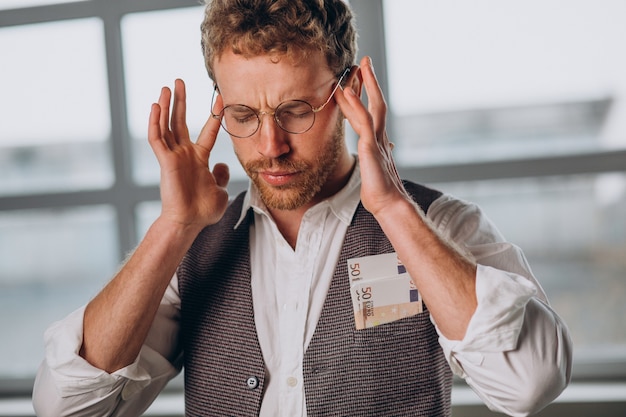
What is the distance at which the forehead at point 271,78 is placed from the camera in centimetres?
168

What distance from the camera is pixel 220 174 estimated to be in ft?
6.24

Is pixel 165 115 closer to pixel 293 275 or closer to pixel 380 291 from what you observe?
pixel 293 275

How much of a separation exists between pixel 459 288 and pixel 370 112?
1.55 feet

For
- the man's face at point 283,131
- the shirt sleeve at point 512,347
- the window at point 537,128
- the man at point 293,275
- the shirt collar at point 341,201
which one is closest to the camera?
the shirt sleeve at point 512,347

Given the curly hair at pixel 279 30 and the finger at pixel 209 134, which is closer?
the curly hair at pixel 279 30

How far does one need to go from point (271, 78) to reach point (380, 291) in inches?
23.0

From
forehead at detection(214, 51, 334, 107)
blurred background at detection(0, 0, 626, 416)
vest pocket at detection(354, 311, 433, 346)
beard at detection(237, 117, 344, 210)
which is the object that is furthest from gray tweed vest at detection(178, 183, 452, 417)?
blurred background at detection(0, 0, 626, 416)

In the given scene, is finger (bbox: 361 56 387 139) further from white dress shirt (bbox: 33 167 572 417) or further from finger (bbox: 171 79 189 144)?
finger (bbox: 171 79 189 144)

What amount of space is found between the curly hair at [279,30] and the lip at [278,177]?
0.28m

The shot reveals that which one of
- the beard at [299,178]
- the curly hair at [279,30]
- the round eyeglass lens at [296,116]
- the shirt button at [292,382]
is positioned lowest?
the shirt button at [292,382]

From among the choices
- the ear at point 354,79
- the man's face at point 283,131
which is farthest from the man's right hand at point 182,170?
the ear at point 354,79

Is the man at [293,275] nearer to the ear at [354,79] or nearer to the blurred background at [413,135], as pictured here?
the ear at [354,79]

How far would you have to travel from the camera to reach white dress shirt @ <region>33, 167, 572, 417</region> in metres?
1.47

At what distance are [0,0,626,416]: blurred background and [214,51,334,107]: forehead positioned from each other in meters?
1.33
